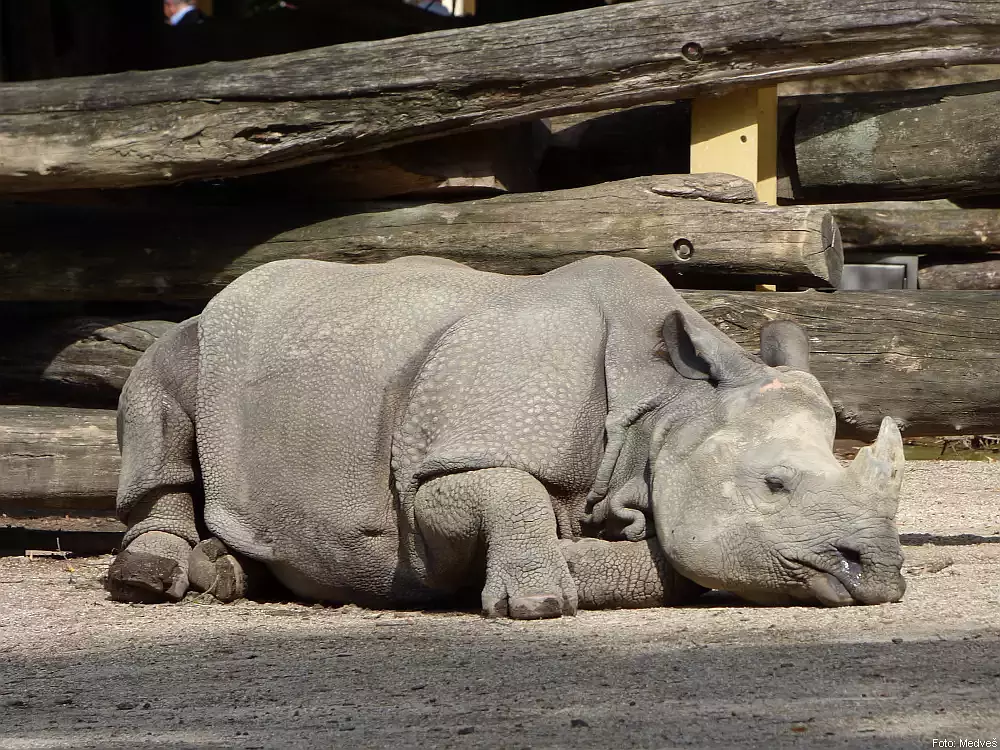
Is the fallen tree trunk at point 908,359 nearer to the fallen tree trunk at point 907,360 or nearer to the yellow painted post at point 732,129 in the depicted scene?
the fallen tree trunk at point 907,360

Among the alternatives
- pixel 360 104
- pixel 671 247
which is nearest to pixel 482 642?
pixel 671 247

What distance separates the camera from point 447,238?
568 centimetres

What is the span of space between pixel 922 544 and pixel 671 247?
1478mm

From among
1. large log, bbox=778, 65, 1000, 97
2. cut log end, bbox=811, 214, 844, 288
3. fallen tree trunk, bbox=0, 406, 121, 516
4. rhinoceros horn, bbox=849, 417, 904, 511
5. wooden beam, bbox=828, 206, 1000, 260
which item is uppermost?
large log, bbox=778, 65, 1000, 97

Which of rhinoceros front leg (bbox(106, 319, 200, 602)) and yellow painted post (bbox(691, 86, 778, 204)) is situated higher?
yellow painted post (bbox(691, 86, 778, 204))

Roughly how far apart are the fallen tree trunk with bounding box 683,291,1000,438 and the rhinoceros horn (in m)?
1.11

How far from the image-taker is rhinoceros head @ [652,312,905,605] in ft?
12.8

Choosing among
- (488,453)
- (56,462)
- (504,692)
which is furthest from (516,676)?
(56,462)

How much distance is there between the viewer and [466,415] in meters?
4.37

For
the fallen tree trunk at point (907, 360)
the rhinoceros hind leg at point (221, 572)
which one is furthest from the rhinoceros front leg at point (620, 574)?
the rhinoceros hind leg at point (221, 572)

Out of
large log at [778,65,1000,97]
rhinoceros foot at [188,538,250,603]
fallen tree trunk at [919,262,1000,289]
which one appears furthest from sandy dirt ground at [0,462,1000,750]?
large log at [778,65,1000,97]

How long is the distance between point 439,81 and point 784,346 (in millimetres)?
1787

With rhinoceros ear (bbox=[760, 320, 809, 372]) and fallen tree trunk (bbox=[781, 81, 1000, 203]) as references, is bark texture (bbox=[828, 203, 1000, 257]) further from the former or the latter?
rhinoceros ear (bbox=[760, 320, 809, 372])

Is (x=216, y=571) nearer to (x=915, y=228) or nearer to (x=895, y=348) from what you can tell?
(x=895, y=348)
